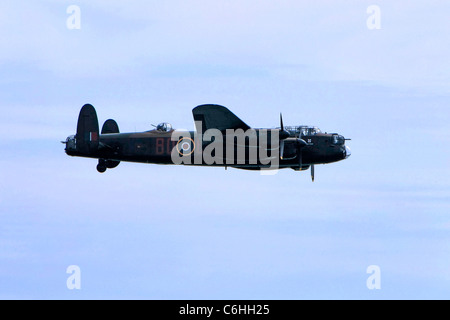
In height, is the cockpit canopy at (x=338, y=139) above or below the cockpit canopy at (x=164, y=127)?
below

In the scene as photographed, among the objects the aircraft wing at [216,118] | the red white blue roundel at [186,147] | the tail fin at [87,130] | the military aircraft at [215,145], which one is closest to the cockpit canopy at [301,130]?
the military aircraft at [215,145]

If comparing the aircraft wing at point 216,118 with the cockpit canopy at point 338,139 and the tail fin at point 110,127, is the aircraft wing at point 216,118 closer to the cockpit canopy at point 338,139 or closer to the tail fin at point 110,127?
the cockpit canopy at point 338,139

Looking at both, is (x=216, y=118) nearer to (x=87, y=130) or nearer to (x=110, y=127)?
(x=87, y=130)

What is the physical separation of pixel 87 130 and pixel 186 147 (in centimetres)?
552

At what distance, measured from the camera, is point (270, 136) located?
49.5 metres

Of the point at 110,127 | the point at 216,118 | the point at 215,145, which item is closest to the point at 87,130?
the point at 110,127

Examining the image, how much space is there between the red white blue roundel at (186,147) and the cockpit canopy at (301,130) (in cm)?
529

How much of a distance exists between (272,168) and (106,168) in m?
9.63

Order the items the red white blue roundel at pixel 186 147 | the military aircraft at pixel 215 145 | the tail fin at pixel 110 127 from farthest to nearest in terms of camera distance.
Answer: the tail fin at pixel 110 127 < the red white blue roundel at pixel 186 147 < the military aircraft at pixel 215 145

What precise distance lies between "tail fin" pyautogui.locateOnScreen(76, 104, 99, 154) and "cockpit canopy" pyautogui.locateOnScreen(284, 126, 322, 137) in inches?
415

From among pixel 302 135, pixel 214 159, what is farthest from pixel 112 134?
pixel 302 135

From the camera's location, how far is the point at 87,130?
50844mm

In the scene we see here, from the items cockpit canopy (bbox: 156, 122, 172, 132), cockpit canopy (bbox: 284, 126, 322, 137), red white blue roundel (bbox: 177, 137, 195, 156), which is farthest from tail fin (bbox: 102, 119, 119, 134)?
cockpit canopy (bbox: 284, 126, 322, 137)

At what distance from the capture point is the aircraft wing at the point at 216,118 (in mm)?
47594
